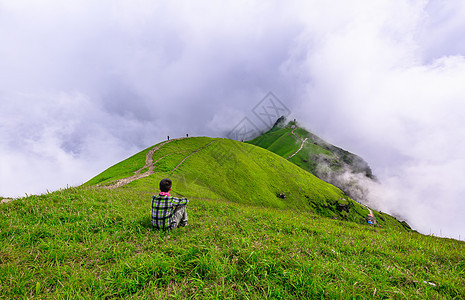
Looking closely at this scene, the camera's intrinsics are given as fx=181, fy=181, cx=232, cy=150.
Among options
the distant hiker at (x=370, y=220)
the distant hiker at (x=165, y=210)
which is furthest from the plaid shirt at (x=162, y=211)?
the distant hiker at (x=370, y=220)

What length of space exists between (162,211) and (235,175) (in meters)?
55.5

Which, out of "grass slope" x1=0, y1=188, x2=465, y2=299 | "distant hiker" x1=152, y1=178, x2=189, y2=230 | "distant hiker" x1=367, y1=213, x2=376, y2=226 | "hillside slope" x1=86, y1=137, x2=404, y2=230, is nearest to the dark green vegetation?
"grass slope" x1=0, y1=188, x2=465, y2=299

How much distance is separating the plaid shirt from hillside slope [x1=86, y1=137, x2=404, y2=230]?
29070 millimetres

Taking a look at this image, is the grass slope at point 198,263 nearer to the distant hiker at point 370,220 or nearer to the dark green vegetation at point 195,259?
the dark green vegetation at point 195,259

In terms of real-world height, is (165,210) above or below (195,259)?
above

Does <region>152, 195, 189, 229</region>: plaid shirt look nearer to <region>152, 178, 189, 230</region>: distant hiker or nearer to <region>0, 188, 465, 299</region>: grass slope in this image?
<region>152, 178, 189, 230</region>: distant hiker

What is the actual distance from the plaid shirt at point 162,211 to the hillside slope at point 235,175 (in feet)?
95.4

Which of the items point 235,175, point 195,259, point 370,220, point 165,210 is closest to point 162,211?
point 165,210

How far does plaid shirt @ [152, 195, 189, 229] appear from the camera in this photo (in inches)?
246

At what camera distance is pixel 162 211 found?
247 inches

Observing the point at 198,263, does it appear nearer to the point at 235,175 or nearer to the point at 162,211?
the point at 162,211

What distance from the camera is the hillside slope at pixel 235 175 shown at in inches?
1835

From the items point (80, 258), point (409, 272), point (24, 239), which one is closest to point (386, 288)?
point (409, 272)

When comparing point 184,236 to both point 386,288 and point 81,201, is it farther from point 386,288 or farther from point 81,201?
point 81,201
